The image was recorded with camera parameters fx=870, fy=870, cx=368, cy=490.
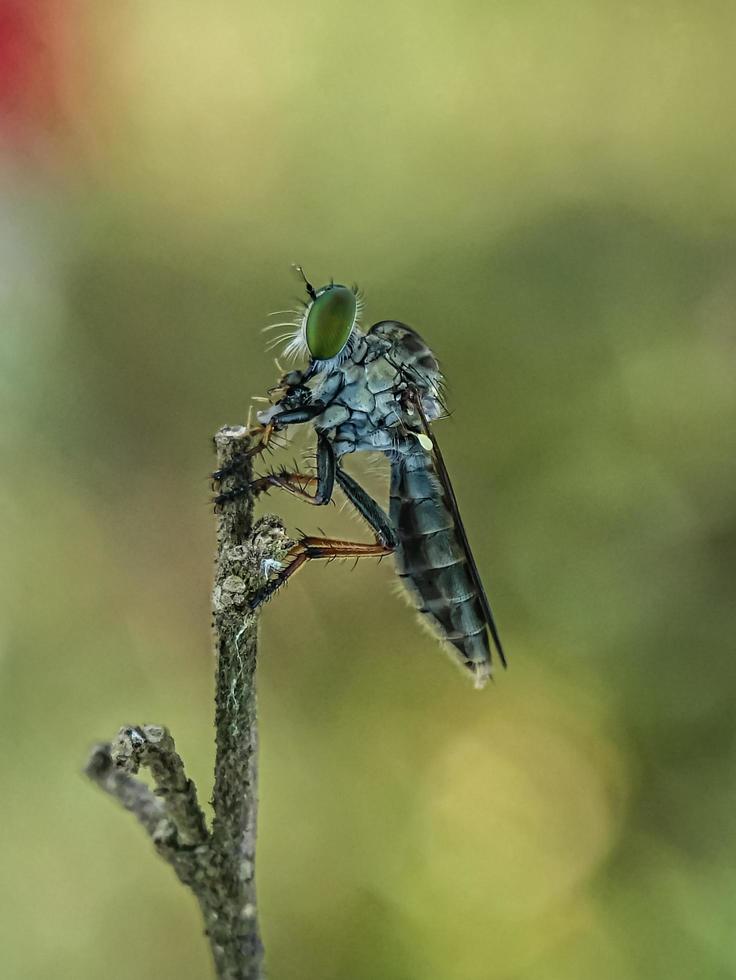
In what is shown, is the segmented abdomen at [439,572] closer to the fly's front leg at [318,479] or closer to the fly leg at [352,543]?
the fly leg at [352,543]

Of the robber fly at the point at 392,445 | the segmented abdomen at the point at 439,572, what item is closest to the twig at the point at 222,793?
the robber fly at the point at 392,445

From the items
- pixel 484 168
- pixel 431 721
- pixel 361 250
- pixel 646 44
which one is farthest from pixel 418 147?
pixel 431 721

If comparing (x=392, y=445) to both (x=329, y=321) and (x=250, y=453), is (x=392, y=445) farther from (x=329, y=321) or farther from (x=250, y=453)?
(x=250, y=453)

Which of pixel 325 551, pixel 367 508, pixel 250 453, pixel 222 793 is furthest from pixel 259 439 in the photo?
pixel 222 793

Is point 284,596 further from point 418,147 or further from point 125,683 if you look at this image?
point 418,147

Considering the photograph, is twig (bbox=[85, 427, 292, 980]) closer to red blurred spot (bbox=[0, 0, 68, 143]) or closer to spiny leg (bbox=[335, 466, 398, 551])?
spiny leg (bbox=[335, 466, 398, 551])
